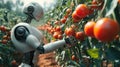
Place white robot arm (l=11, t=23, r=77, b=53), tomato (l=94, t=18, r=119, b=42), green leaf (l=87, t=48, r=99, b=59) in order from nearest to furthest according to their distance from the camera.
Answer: tomato (l=94, t=18, r=119, b=42)
green leaf (l=87, t=48, r=99, b=59)
white robot arm (l=11, t=23, r=77, b=53)

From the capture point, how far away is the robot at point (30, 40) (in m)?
3.06

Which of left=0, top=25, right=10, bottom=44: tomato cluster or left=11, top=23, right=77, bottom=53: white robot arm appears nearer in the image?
left=11, top=23, right=77, bottom=53: white robot arm

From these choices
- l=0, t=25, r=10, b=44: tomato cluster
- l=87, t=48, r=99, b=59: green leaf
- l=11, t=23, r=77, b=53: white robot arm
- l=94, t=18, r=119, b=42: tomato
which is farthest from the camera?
l=0, t=25, r=10, b=44: tomato cluster

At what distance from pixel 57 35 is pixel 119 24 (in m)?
2.42

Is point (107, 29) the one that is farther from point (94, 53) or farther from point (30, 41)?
point (30, 41)

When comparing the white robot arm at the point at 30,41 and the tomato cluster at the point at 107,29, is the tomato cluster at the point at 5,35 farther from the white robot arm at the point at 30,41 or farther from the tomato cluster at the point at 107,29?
the tomato cluster at the point at 107,29

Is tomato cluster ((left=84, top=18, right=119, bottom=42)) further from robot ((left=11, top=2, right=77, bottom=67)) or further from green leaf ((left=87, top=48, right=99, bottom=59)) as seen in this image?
robot ((left=11, top=2, right=77, bottom=67))

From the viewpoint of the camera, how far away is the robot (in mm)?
3059

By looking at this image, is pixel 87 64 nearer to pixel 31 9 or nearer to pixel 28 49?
pixel 28 49

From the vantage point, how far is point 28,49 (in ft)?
10.7

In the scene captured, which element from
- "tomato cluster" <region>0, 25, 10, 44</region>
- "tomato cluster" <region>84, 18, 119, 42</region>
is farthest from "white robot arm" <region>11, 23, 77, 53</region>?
"tomato cluster" <region>0, 25, 10, 44</region>

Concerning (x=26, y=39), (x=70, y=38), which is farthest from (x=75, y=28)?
(x=26, y=39)

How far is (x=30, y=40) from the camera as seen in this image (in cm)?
308

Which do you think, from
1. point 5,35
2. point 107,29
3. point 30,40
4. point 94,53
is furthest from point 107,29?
point 5,35
